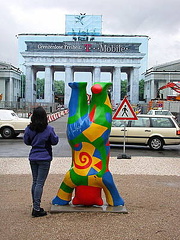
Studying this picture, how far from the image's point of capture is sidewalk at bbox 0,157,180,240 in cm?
469

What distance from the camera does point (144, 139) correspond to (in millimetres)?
14281

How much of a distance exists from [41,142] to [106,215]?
1547 mm

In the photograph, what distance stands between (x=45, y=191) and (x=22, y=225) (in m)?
2.03

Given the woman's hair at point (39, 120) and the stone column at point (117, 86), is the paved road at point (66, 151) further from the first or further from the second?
the stone column at point (117, 86)

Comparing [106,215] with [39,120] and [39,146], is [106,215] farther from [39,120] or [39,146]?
[39,120]

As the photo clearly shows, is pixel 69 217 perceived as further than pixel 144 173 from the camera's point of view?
No

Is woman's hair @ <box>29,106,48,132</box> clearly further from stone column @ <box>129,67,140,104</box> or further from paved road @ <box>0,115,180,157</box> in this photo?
stone column @ <box>129,67,140,104</box>

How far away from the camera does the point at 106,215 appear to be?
17.8 ft

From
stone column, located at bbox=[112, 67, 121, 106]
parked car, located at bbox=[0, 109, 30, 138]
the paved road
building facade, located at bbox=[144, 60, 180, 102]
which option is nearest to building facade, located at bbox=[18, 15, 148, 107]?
stone column, located at bbox=[112, 67, 121, 106]

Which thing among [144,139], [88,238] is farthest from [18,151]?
[88,238]

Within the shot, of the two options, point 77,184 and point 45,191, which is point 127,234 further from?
point 45,191

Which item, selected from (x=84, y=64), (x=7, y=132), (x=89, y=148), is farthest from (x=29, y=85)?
(x=89, y=148)

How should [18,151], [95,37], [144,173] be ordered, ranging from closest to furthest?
[144,173]
[18,151]
[95,37]

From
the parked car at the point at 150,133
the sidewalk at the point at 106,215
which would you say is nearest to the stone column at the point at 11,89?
the parked car at the point at 150,133
